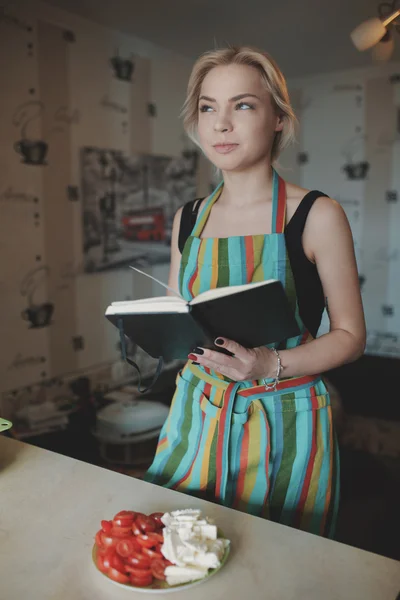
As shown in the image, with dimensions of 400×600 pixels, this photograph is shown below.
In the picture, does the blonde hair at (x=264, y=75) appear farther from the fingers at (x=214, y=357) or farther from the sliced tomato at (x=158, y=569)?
the sliced tomato at (x=158, y=569)

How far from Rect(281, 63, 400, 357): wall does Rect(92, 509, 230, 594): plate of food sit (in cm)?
376

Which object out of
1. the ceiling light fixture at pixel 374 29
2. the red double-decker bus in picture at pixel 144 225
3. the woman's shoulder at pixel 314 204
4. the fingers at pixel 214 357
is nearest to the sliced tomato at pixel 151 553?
the fingers at pixel 214 357

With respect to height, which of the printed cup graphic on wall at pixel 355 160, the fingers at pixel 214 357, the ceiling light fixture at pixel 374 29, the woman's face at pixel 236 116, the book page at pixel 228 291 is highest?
the ceiling light fixture at pixel 374 29

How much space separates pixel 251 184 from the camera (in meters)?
1.35

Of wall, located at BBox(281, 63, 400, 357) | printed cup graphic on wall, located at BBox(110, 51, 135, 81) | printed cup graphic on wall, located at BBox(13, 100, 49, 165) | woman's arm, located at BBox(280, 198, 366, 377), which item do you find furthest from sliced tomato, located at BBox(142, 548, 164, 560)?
wall, located at BBox(281, 63, 400, 357)

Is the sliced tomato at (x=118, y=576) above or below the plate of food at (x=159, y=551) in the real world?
below

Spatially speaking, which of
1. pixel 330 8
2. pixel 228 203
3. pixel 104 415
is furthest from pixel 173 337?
pixel 330 8

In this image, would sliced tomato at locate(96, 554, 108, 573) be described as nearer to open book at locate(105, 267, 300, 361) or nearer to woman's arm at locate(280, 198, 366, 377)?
open book at locate(105, 267, 300, 361)

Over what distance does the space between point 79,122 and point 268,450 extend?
2.24 metres

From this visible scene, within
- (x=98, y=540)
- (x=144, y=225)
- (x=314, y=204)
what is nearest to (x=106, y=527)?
(x=98, y=540)

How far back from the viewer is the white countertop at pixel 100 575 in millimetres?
844

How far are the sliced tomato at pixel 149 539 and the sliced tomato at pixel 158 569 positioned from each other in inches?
1.0

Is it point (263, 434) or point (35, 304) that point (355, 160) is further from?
point (263, 434)

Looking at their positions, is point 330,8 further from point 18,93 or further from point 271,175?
point 271,175
